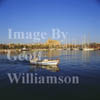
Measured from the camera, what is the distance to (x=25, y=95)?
19.5 ft

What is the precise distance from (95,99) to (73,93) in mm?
977

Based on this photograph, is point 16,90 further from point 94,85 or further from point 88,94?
point 94,85

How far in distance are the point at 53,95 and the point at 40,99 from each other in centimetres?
66

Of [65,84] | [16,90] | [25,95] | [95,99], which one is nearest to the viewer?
[95,99]

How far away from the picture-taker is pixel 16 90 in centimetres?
655

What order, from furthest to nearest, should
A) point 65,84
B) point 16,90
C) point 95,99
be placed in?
point 65,84
point 16,90
point 95,99

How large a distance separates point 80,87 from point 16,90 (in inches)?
120

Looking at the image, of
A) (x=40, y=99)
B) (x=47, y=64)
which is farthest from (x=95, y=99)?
(x=47, y=64)

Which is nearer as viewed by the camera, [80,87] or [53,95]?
[53,95]

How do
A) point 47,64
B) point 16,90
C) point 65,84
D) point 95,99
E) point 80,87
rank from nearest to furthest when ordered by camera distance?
point 95,99, point 16,90, point 80,87, point 65,84, point 47,64

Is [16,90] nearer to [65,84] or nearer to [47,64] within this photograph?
[65,84]

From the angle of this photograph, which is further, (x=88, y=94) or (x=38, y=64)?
(x=38, y=64)

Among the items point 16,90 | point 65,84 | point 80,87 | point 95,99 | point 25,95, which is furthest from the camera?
point 65,84

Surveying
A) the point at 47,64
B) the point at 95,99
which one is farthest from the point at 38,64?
the point at 95,99
